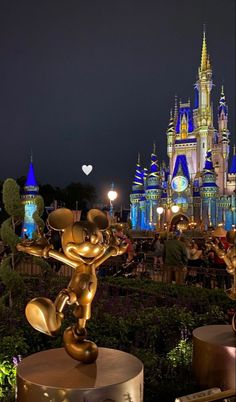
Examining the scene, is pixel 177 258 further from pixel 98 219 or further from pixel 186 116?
pixel 186 116

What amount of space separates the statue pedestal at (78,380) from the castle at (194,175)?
47944 mm

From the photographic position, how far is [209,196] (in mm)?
51750

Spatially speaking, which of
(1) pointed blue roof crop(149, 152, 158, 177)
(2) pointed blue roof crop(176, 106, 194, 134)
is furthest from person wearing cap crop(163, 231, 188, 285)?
(2) pointed blue roof crop(176, 106, 194, 134)

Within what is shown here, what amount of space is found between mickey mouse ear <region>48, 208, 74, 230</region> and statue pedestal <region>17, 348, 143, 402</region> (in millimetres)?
931

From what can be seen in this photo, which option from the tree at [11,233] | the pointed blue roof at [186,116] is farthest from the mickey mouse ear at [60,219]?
the pointed blue roof at [186,116]

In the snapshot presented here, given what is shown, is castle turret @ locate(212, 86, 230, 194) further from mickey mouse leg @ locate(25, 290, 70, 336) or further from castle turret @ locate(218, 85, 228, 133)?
mickey mouse leg @ locate(25, 290, 70, 336)

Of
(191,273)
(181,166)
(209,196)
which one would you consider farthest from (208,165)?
(191,273)

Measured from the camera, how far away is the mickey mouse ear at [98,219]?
328 centimetres

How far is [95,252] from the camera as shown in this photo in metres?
3.03

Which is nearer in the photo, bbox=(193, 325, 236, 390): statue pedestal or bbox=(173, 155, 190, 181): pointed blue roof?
bbox=(193, 325, 236, 390): statue pedestal

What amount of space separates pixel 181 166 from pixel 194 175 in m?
2.32

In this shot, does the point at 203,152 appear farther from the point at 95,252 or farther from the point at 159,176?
the point at 95,252

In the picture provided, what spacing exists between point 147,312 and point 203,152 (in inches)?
2089

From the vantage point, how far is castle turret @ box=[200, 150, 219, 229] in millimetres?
51562
